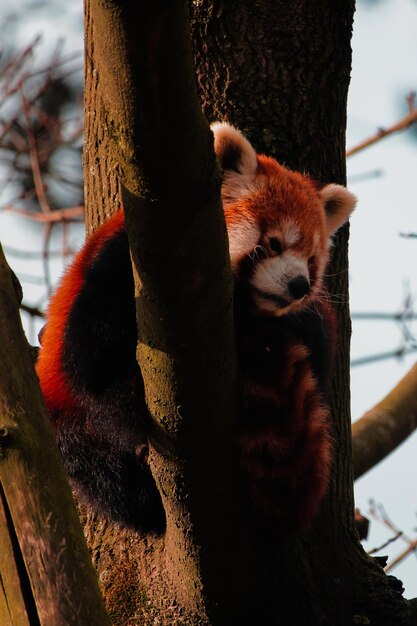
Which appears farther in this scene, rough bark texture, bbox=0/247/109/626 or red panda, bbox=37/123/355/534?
red panda, bbox=37/123/355/534

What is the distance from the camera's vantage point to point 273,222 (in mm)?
2898

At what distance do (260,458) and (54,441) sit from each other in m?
0.52

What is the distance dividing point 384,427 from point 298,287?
1.02 metres

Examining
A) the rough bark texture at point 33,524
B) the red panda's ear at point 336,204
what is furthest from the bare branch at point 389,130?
the rough bark texture at point 33,524

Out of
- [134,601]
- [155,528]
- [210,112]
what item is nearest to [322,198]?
[210,112]

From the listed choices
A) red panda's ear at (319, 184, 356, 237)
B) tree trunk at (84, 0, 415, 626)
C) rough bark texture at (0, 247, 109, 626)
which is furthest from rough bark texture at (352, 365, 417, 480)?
rough bark texture at (0, 247, 109, 626)

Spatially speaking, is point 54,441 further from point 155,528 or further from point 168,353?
point 155,528

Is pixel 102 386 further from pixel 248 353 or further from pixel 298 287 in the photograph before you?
pixel 298 287

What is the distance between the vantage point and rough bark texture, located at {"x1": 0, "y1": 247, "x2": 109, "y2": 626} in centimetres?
166

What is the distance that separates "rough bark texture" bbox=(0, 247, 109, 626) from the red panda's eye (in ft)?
4.03

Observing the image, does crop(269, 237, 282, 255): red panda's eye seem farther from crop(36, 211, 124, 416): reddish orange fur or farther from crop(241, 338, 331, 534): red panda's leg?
crop(241, 338, 331, 534): red panda's leg

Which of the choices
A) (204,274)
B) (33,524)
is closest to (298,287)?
(204,274)

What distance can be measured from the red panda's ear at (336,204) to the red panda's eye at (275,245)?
317 mm

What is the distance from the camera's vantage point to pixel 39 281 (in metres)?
3.88
